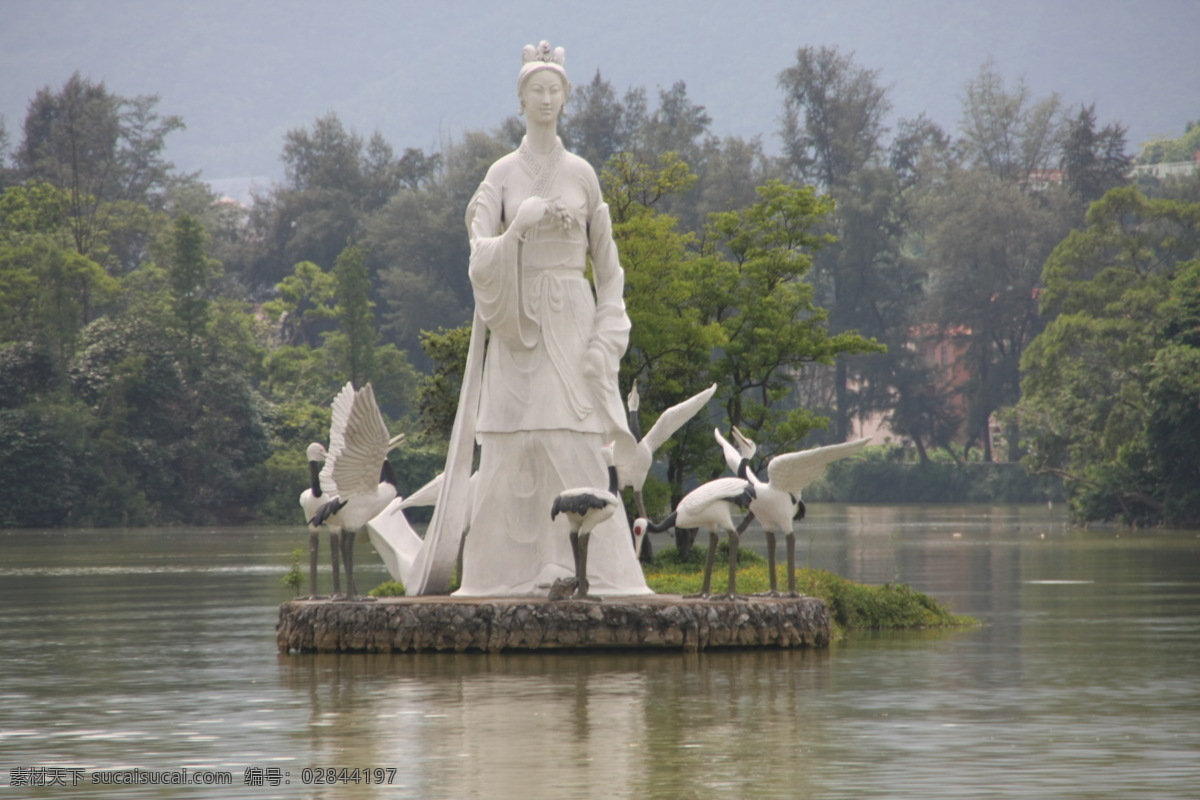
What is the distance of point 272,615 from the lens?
82.4 feet

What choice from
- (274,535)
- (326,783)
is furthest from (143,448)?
(326,783)

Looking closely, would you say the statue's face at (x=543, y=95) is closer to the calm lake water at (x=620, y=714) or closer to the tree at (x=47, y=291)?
the calm lake water at (x=620, y=714)

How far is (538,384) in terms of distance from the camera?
18219mm

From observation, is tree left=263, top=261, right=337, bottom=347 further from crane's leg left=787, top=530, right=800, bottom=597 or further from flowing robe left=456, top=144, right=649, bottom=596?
crane's leg left=787, top=530, right=800, bottom=597

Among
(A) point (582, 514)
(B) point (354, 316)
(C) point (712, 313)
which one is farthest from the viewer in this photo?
(B) point (354, 316)

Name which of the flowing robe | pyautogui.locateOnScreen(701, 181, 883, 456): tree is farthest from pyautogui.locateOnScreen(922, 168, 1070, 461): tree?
the flowing robe

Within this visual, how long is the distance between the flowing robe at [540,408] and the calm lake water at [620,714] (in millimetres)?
1390

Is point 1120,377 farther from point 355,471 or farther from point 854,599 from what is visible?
point 355,471

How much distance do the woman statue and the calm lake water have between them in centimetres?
140

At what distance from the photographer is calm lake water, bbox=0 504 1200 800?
10.9 metres

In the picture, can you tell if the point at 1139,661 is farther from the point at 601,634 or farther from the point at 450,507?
the point at 450,507

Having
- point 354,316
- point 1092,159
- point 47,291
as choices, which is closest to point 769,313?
point 354,316

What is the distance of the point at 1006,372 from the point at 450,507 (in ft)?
243

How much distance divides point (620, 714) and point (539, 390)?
5372mm
